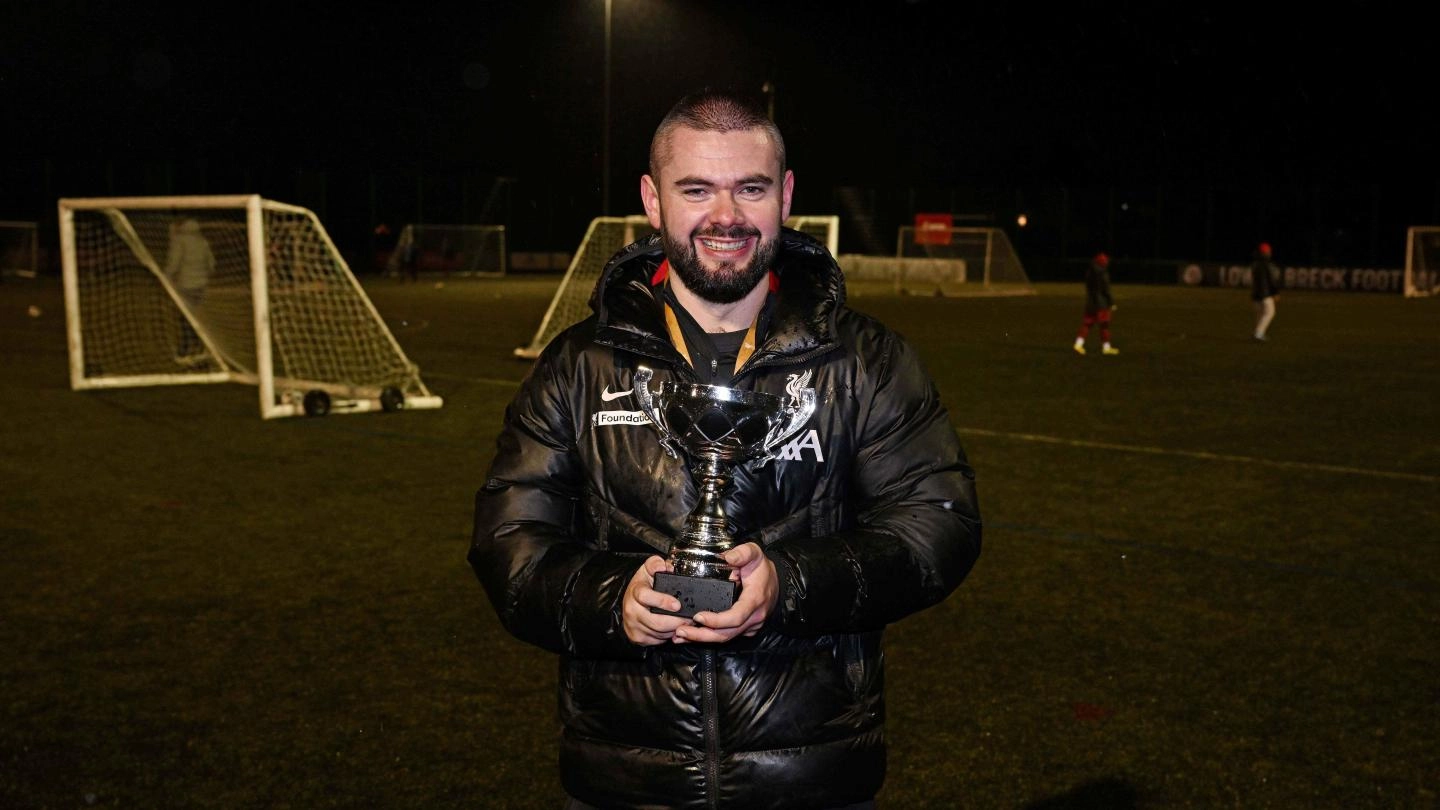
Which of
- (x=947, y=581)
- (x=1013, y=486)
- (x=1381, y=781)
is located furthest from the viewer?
(x=1013, y=486)

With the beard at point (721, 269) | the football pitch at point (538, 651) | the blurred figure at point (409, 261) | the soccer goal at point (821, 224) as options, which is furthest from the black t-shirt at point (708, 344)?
the blurred figure at point (409, 261)

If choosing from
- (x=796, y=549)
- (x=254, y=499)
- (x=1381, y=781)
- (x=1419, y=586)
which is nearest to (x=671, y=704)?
(x=796, y=549)

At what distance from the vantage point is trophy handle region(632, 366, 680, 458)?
207cm

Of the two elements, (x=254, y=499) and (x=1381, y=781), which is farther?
(x=254, y=499)

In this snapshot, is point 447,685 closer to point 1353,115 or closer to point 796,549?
point 796,549

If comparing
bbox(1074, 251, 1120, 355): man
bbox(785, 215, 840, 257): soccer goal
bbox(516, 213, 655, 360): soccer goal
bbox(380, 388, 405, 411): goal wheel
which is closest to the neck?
bbox(380, 388, 405, 411): goal wheel

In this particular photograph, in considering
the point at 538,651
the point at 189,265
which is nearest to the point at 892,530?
the point at 538,651

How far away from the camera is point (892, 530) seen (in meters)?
2.18

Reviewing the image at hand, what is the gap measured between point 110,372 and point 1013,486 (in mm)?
11240

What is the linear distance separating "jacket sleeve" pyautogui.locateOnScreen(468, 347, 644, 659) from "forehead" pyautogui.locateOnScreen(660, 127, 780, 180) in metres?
0.42

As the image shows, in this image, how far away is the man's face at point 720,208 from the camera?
2.15m

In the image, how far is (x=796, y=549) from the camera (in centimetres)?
206

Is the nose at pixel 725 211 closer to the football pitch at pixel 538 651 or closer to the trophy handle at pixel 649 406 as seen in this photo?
the trophy handle at pixel 649 406

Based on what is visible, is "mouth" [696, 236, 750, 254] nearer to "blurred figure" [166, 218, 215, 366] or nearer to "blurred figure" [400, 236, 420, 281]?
"blurred figure" [166, 218, 215, 366]
